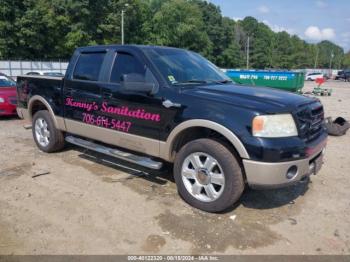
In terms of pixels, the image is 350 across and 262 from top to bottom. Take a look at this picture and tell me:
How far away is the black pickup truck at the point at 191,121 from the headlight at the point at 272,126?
0.03 feet

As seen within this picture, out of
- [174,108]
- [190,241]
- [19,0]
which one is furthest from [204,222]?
[19,0]

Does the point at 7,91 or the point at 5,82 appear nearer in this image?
the point at 7,91

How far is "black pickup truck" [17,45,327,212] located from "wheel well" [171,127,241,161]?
0.01m

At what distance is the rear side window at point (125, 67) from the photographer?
4.67 metres

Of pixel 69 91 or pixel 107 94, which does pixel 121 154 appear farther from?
pixel 69 91

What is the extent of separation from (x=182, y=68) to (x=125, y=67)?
81 cm

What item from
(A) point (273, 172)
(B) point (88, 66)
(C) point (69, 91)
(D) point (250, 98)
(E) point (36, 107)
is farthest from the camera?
(E) point (36, 107)

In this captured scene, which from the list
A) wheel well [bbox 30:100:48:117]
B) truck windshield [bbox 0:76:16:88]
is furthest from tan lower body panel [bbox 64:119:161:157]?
truck windshield [bbox 0:76:16:88]

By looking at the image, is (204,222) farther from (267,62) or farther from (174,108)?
(267,62)

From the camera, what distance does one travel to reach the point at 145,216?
3963mm

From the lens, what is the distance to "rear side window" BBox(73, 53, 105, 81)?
5298mm

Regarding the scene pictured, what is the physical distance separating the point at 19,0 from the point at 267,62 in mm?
68610

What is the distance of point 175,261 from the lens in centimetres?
312

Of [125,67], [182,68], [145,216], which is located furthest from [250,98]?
[125,67]
